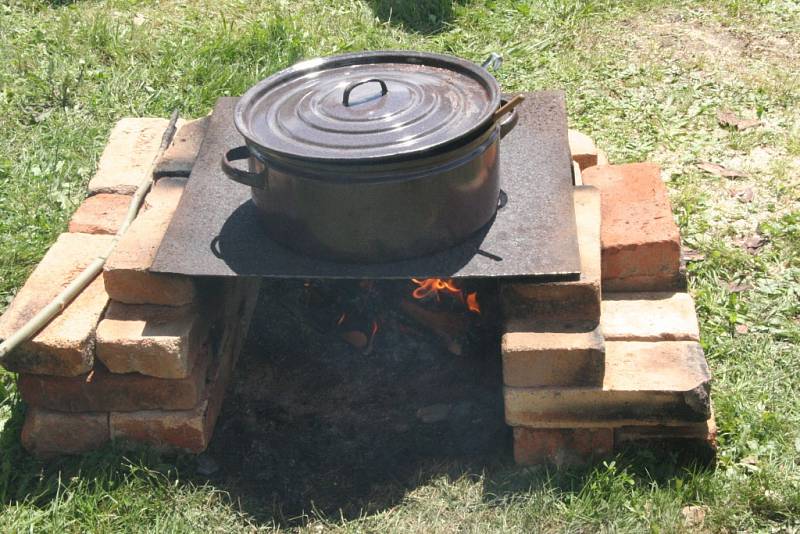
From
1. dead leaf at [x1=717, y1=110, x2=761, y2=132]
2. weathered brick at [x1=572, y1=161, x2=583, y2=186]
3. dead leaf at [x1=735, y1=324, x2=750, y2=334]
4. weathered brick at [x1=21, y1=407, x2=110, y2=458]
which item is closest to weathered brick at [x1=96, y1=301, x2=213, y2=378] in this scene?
weathered brick at [x1=21, y1=407, x2=110, y2=458]

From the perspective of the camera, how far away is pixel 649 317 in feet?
11.4

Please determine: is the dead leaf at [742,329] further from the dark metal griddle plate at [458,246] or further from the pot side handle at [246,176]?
the pot side handle at [246,176]

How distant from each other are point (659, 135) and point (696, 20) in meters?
1.59

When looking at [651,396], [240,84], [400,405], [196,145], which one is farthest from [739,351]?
[240,84]

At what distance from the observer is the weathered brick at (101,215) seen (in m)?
3.92

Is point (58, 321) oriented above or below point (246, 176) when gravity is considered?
below

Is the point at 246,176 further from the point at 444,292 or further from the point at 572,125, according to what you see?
the point at 572,125

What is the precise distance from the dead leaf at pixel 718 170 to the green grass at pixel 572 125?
48 millimetres

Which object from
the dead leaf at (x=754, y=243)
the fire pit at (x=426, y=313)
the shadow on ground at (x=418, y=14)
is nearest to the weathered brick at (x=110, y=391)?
the fire pit at (x=426, y=313)

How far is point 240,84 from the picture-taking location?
559 centimetres

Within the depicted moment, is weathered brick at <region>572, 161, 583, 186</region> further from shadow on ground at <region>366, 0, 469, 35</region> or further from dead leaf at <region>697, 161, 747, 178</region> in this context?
shadow on ground at <region>366, 0, 469, 35</region>

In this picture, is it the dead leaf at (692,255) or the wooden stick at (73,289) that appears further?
the dead leaf at (692,255)

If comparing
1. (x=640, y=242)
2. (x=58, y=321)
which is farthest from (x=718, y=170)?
(x=58, y=321)

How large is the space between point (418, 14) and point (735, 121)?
2226 millimetres
